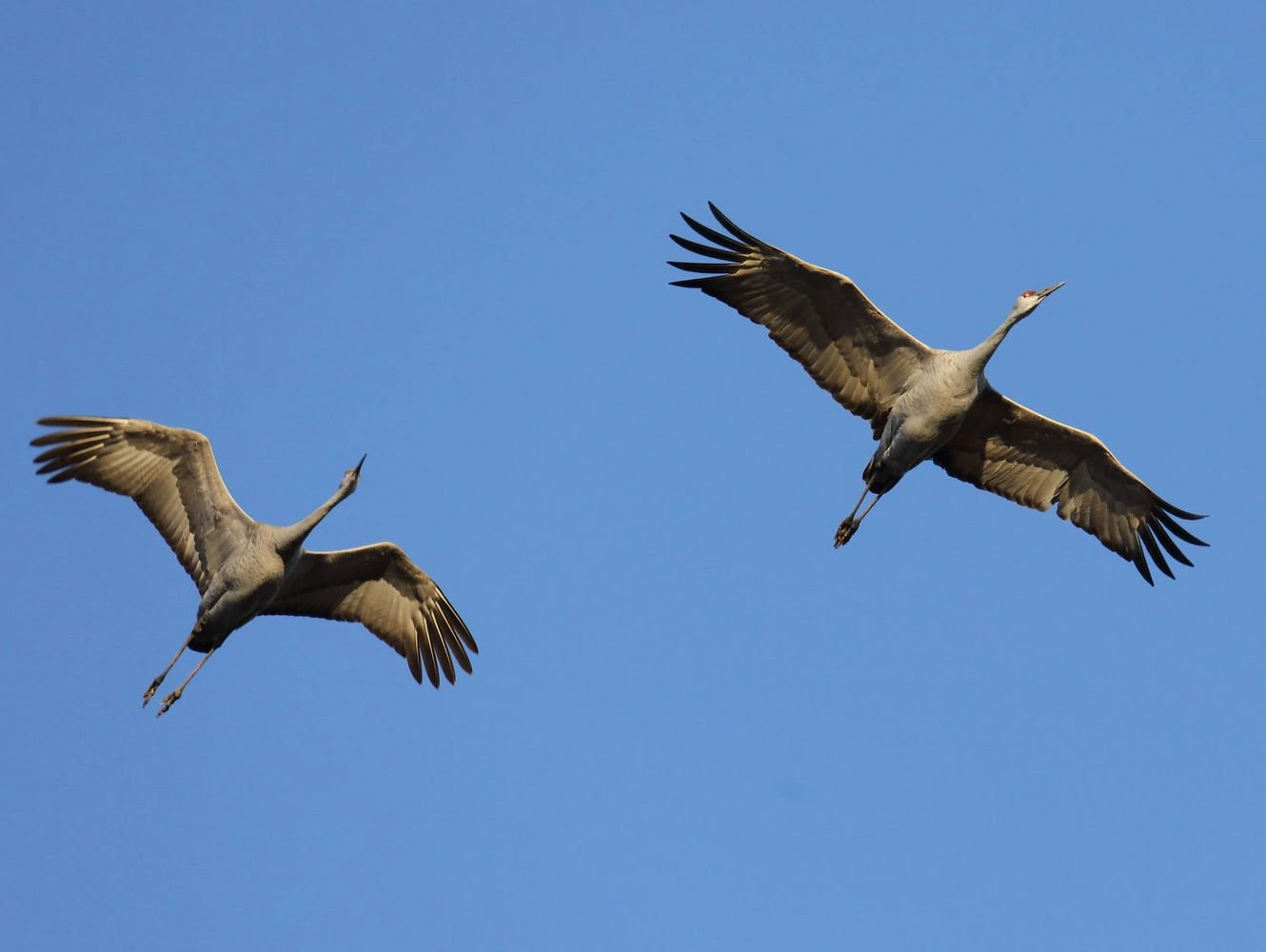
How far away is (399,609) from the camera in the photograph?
22281 mm

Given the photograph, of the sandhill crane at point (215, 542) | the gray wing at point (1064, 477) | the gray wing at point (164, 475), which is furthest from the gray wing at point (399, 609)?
the gray wing at point (1064, 477)

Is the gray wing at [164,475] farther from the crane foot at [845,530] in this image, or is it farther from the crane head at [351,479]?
the crane foot at [845,530]

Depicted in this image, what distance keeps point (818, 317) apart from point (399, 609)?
6.15 meters

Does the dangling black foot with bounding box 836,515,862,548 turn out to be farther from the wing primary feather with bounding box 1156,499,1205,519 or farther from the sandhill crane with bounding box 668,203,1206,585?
the wing primary feather with bounding box 1156,499,1205,519

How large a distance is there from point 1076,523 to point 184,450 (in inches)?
421

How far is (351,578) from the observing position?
21984 millimetres

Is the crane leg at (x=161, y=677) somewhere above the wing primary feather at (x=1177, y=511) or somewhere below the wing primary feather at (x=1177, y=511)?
below

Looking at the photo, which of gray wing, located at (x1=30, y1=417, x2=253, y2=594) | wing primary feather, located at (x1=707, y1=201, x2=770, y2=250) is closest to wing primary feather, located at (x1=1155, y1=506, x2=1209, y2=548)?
wing primary feather, located at (x1=707, y1=201, x2=770, y2=250)

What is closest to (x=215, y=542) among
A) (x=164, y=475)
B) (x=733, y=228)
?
(x=164, y=475)

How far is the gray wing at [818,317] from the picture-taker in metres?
20.7

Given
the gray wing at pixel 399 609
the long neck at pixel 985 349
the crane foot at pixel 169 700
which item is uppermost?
the long neck at pixel 985 349

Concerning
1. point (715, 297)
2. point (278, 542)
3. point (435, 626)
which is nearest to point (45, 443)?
point (278, 542)

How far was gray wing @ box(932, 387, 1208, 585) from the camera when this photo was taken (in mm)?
21766

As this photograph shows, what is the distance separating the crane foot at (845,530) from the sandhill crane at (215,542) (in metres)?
4.75
